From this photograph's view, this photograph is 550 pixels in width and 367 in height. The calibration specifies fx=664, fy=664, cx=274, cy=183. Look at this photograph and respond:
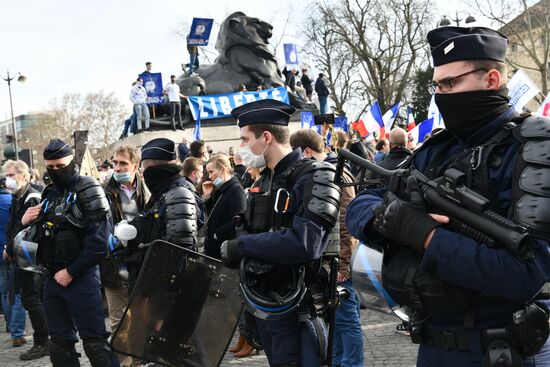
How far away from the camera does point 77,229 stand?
4.86 metres

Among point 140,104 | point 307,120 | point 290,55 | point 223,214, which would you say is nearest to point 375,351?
point 223,214

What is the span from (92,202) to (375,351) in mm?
2968

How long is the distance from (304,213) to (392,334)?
12.3 feet

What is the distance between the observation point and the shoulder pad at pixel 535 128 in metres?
1.98

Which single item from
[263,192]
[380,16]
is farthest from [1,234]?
[380,16]

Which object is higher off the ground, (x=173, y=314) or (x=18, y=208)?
(x=18, y=208)

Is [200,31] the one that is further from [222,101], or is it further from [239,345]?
[239,345]

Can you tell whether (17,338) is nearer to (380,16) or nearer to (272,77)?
(272,77)

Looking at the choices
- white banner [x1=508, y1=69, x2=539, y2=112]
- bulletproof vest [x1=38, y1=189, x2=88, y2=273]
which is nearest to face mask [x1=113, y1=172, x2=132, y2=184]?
bulletproof vest [x1=38, y1=189, x2=88, y2=273]

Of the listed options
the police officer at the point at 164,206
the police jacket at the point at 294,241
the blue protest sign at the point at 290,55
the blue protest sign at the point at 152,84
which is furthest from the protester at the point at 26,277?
the blue protest sign at the point at 290,55

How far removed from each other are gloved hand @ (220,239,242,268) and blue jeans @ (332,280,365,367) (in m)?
1.50

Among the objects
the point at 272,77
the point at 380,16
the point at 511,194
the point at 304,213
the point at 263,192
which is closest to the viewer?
the point at 511,194

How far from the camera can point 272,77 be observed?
23844 mm

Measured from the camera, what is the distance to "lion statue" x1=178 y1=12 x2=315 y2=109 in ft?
76.4
